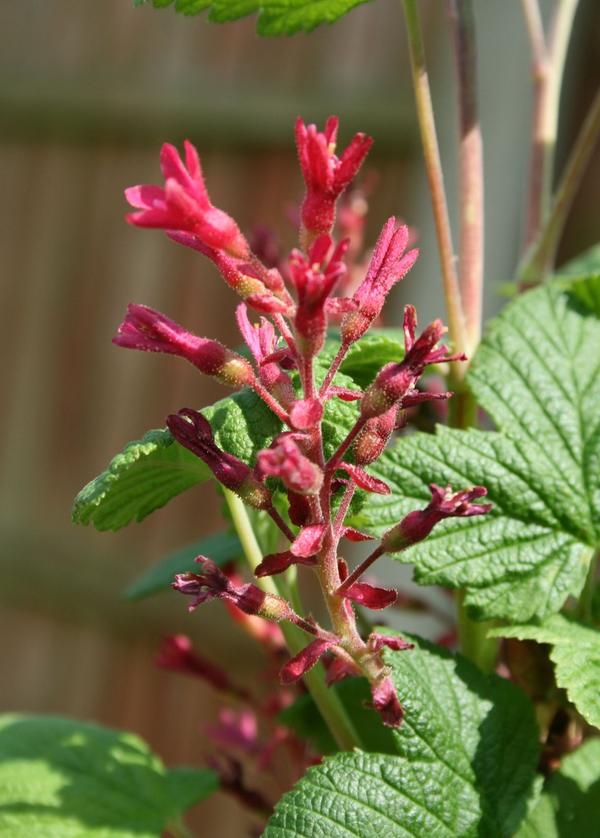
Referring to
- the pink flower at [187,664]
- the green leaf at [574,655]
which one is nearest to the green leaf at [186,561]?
the pink flower at [187,664]

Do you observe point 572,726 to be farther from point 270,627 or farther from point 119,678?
point 119,678

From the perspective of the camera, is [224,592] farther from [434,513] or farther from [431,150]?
[431,150]

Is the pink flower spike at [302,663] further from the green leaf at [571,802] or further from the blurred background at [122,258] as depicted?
the blurred background at [122,258]

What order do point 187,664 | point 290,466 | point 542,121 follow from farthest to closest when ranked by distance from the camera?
point 187,664, point 542,121, point 290,466

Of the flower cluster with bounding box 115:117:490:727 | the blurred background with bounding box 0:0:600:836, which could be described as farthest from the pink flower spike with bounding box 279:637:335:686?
the blurred background with bounding box 0:0:600:836

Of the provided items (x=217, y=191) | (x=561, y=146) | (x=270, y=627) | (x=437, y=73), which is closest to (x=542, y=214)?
(x=270, y=627)

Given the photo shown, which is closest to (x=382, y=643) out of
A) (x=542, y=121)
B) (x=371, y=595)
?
(x=371, y=595)
